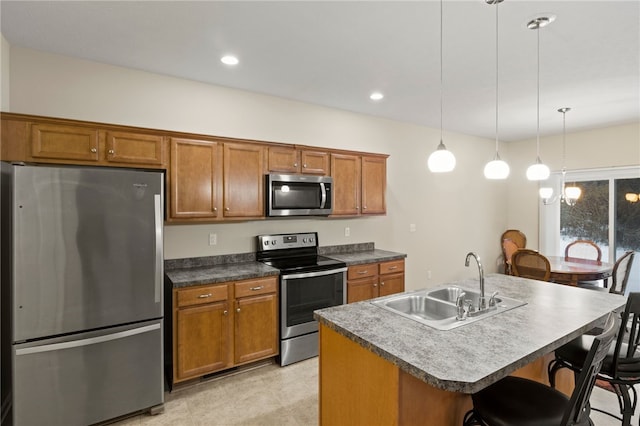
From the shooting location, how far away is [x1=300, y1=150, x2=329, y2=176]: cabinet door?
361 cm

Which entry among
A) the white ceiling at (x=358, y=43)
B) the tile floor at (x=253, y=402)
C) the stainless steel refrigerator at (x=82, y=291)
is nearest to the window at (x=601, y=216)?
the white ceiling at (x=358, y=43)

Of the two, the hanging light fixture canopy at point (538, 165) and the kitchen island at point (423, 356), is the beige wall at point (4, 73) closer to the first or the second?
the kitchen island at point (423, 356)

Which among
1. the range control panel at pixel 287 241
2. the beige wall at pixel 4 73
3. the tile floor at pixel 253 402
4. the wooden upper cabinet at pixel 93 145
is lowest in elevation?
the tile floor at pixel 253 402

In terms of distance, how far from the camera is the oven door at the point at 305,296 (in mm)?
3139

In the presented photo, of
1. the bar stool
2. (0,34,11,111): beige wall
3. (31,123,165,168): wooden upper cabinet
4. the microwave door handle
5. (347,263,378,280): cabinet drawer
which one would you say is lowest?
the bar stool

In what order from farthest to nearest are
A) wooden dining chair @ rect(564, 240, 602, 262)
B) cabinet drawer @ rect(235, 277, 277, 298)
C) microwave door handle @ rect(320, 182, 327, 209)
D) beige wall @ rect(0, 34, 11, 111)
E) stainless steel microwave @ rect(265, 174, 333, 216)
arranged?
wooden dining chair @ rect(564, 240, 602, 262) → microwave door handle @ rect(320, 182, 327, 209) → stainless steel microwave @ rect(265, 174, 333, 216) → cabinet drawer @ rect(235, 277, 277, 298) → beige wall @ rect(0, 34, 11, 111)

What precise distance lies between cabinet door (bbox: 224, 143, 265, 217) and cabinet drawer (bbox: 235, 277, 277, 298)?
674 millimetres

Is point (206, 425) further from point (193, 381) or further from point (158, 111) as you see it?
point (158, 111)

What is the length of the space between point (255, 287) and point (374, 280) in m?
1.43

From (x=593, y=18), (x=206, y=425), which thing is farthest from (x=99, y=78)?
(x=593, y=18)

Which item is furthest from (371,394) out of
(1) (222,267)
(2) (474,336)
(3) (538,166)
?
(3) (538,166)

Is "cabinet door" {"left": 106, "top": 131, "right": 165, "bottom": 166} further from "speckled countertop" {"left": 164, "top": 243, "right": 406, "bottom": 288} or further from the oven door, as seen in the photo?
the oven door

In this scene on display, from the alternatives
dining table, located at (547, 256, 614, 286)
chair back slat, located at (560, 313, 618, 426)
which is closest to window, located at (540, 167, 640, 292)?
dining table, located at (547, 256, 614, 286)

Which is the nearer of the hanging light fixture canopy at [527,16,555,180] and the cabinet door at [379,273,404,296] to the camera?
the hanging light fixture canopy at [527,16,555,180]
